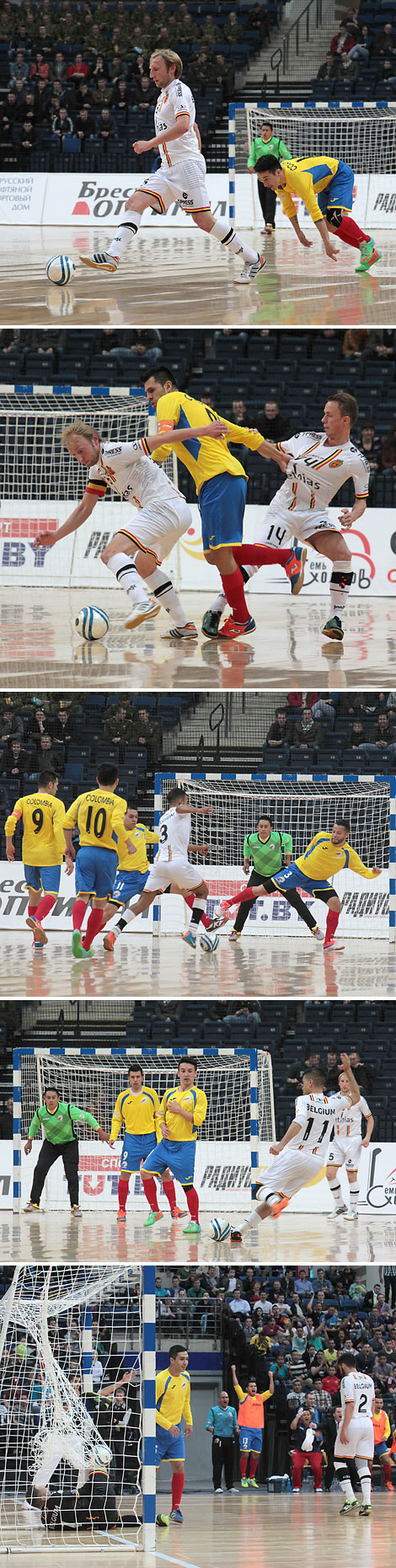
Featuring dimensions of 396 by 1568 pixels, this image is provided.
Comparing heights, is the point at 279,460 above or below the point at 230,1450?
above

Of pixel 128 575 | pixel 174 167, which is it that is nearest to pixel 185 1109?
pixel 128 575

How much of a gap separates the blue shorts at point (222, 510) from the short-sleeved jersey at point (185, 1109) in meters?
4.19

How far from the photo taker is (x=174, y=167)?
10.6 meters

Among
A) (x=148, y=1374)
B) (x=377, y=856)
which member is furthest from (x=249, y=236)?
(x=148, y=1374)

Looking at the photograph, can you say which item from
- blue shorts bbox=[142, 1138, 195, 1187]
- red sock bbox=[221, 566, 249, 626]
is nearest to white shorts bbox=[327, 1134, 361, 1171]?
blue shorts bbox=[142, 1138, 195, 1187]

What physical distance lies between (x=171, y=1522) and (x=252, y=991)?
4327 mm

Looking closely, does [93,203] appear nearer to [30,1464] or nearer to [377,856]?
[377,856]

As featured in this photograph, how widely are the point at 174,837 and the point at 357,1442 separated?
4900 millimetres

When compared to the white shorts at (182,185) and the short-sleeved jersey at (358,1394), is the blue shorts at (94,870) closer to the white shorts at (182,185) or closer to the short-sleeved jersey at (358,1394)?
the white shorts at (182,185)

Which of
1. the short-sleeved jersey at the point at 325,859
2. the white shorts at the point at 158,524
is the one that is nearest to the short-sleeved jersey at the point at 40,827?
the short-sleeved jersey at the point at 325,859

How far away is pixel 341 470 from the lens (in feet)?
34.4

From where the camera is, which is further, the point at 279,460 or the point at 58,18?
the point at 58,18

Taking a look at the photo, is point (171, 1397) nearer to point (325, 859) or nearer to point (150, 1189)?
point (150, 1189)

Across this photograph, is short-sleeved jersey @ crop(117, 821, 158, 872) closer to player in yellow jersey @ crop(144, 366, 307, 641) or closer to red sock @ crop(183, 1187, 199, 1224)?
red sock @ crop(183, 1187, 199, 1224)
